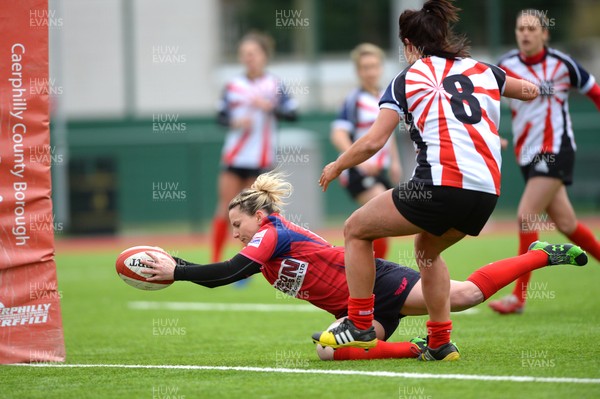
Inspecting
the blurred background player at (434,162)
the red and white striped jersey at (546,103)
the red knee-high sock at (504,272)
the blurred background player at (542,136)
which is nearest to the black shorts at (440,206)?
the blurred background player at (434,162)

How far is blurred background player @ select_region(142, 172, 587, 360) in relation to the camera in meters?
5.53

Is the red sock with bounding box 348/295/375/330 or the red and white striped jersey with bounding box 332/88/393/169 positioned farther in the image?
the red and white striped jersey with bounding box 332/88/393/169

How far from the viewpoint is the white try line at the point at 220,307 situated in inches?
346

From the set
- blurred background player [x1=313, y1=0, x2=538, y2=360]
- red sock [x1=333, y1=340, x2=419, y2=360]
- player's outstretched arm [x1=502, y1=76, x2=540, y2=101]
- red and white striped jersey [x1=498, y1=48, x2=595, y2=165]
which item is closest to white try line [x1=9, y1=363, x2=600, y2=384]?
blurred background player [x1=313, y1=0, x2=538, y2=360]

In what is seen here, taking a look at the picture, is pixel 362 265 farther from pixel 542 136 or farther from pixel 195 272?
pixel 542 136

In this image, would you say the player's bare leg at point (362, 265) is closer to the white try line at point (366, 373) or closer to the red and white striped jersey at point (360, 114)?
the white try line at point (366, 373)

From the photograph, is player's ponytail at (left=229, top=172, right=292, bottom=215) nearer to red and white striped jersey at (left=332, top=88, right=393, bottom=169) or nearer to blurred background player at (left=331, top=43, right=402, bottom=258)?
blurred background player at (left=331, top=43, right=402, bottom=258)

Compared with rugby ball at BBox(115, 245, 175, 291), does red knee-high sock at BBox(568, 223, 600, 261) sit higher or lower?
lower

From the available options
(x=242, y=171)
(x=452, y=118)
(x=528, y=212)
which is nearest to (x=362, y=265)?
(x=452, y=118)

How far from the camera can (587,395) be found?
413 cm

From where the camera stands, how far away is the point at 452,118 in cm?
495

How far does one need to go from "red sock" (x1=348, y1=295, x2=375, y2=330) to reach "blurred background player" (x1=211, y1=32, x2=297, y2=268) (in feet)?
19.3

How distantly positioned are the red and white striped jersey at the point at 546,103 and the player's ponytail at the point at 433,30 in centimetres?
284

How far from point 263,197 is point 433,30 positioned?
1.40 meters
